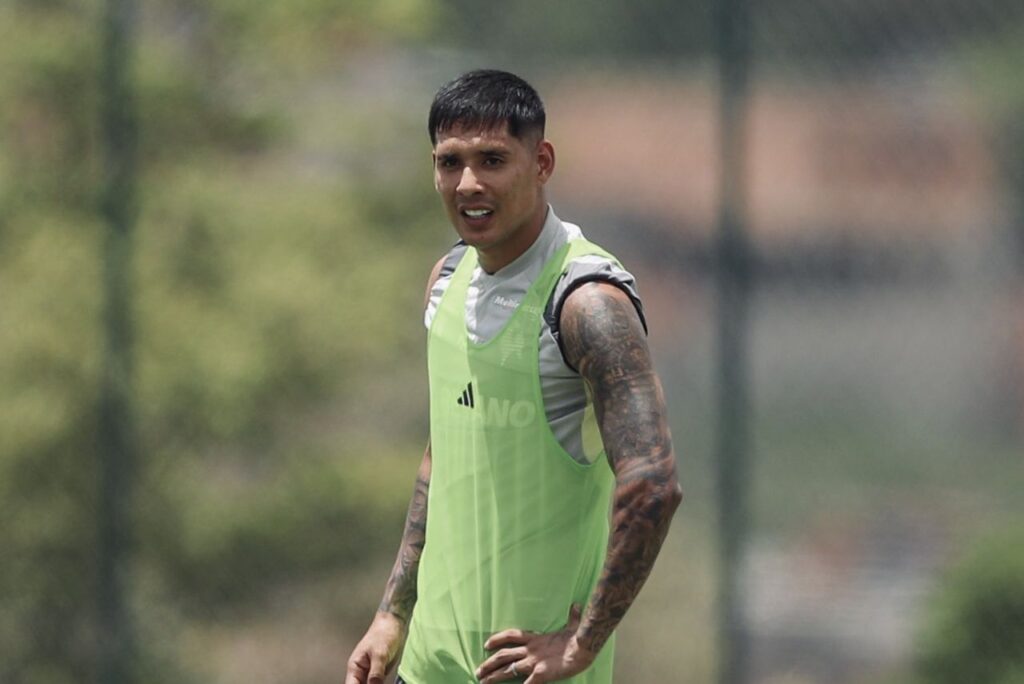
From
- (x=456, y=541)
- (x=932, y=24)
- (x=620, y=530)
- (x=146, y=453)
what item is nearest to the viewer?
(x=620, y=530)

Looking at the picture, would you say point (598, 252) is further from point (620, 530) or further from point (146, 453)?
point (146, 453)

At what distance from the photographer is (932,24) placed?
5.65 meters

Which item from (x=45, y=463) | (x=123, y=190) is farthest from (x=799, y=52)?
(x=45, y=463)

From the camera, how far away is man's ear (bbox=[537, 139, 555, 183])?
2869mm

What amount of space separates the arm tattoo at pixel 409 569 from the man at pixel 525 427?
0.45 feet

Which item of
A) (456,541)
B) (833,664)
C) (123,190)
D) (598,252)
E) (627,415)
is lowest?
(833,664)

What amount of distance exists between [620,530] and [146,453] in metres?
3.92

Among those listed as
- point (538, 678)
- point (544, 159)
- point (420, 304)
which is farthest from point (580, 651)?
point (420, 304)

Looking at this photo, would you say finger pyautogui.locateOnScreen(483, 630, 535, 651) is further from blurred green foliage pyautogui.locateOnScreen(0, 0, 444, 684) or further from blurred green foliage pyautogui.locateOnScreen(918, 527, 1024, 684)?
blurred green foliage pyautogui.locateOnScreen(0, 0, 444, 684)

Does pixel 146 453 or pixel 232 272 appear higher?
pixel 232 272

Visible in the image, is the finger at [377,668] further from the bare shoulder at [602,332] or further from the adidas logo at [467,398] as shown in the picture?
the bare shoulder at [602,332]

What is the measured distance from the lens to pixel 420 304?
246 inches

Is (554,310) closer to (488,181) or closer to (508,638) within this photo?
(488,181)

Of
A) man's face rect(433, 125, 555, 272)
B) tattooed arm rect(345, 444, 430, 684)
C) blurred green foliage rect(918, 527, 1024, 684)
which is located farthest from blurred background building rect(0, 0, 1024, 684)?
man's face rect(433, 125, 555, 272)
